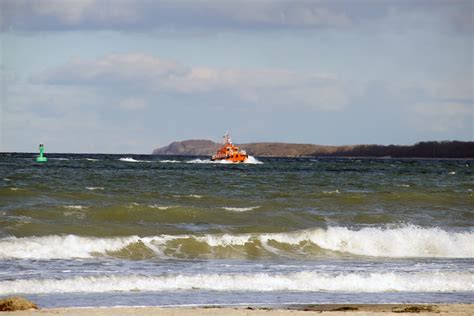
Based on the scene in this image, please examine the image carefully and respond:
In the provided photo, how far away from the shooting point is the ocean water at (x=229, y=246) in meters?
15.2

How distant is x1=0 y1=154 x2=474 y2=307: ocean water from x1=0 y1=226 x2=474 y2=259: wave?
0.11 feet

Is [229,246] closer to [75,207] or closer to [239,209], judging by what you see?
[239,209]

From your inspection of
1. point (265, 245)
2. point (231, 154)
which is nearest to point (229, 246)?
point (265, 245)

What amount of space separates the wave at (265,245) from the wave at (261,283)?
4145mm

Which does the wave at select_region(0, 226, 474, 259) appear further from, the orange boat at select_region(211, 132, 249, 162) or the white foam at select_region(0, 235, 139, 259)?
the orange boat at select_region(211, 132, 249, 162)

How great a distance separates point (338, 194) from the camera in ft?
114

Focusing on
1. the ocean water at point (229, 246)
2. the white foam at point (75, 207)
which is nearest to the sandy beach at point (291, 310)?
the ocean water at point (229, 246)

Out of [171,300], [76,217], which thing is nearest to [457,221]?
[76,217]

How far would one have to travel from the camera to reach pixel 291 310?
1268 cm

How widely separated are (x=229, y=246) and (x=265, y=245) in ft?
3.42

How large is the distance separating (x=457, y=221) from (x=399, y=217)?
6.82 feet

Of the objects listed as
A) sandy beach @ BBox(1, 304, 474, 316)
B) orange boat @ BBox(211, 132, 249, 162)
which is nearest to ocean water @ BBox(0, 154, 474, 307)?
sandy beach @ BBox(1, 304, 474, 316)

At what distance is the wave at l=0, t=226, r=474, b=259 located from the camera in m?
20.3

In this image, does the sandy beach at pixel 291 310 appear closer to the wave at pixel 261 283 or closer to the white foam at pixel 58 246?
the wave at pixel 261 283
